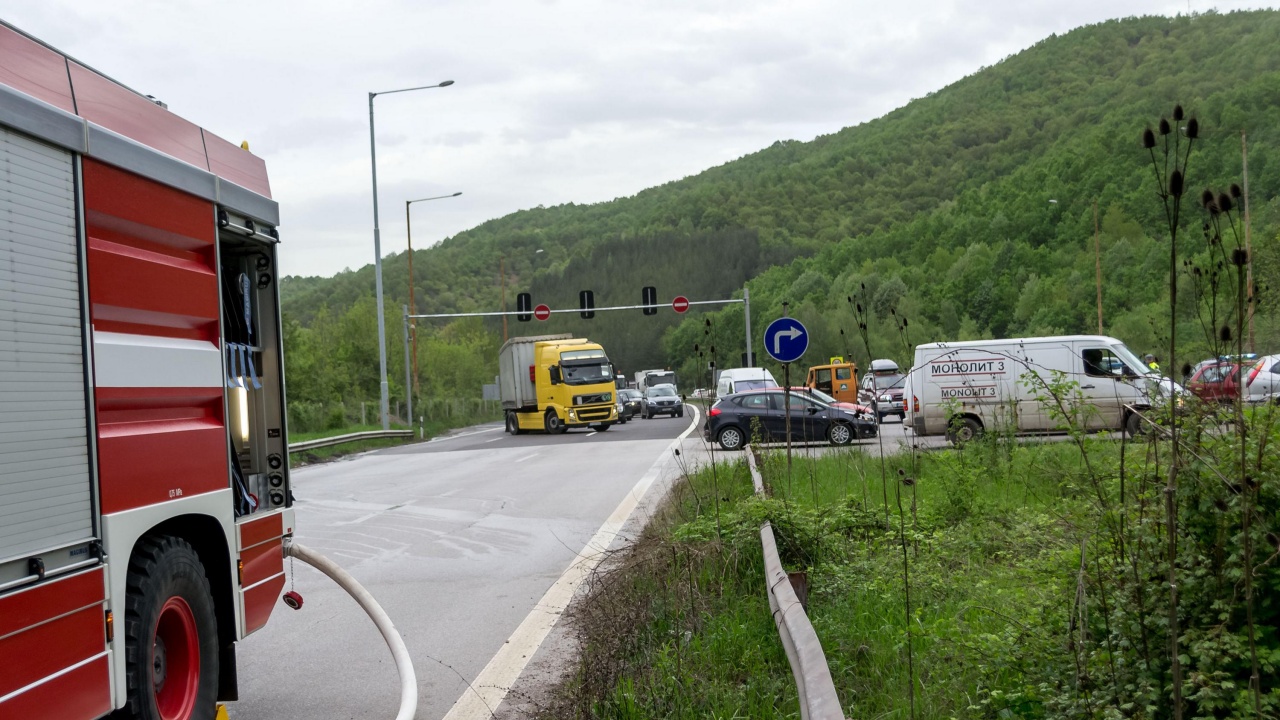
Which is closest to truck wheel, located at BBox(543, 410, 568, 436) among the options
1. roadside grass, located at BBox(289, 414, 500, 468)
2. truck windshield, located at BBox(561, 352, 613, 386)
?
truck windshield, located at BBox(561, 352, 613, 386)

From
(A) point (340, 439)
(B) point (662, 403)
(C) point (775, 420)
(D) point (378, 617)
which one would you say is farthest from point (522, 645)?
(B) point (662, 403)

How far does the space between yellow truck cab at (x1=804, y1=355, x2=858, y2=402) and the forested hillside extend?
242 inches

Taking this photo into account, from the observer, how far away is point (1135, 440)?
4.91 metres

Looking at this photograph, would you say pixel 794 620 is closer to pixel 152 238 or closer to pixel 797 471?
pixel 152 238

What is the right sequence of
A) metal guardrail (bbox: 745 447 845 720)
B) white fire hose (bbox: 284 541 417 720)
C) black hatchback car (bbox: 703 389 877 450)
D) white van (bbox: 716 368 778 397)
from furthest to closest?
white van (bbox: 716 368 778 397)
black hatchback car (bbox: 703 389 877 450)
white fire hose (bbox: 284 541 417 720)
metal guardrail (bbox: 745 447 845 720)

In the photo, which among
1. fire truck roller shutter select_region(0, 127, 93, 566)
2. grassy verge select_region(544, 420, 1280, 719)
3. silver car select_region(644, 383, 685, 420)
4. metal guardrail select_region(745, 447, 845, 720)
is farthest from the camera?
silver car select_region(644, 383, 685, 420)

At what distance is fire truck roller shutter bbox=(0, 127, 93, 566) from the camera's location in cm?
364

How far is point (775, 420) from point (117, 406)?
23.1 m

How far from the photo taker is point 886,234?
93188mm

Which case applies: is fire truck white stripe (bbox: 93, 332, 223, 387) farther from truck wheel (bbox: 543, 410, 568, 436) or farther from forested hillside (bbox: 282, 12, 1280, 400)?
forested hillside (bbox: 282, 12, 1280, 400)

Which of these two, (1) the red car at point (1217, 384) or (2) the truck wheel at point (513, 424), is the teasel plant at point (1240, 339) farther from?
(2) the truck wheel at point (513, 424)

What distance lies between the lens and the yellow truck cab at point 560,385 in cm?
4169

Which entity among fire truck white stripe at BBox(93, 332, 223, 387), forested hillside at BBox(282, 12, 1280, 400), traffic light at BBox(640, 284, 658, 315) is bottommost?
fire truck white stripe at BBox(93, 332, 223, 387)

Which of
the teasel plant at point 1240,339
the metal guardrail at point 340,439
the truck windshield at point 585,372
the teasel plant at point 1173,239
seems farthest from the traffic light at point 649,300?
the teasel plant at point 1173,239
